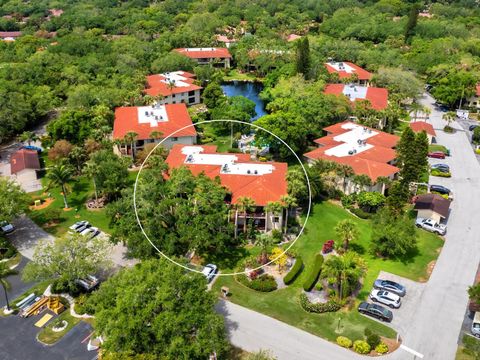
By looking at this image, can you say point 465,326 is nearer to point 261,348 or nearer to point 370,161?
point 261,348

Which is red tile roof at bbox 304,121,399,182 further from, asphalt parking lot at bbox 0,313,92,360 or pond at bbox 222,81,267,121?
asphalt parking lot at bbox 0,313,92,360

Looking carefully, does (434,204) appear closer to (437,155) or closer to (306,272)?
(306,272)

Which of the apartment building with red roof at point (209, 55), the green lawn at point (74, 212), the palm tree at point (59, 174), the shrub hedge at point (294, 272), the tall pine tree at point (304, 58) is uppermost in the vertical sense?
the tall pine tree at point (304, 58)

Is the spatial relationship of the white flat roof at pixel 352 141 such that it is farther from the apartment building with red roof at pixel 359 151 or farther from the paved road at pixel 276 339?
the paved road at pixel 276 339

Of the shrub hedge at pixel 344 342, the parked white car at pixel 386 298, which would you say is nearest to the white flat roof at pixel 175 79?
the parked white car at pixel 386 298

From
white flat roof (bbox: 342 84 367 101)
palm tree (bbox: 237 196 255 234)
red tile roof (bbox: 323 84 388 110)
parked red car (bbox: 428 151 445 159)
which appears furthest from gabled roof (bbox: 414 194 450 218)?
white flat roof (bbox: 342 84 367 101)

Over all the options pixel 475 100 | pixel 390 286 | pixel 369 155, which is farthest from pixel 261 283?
pixel 475 100
